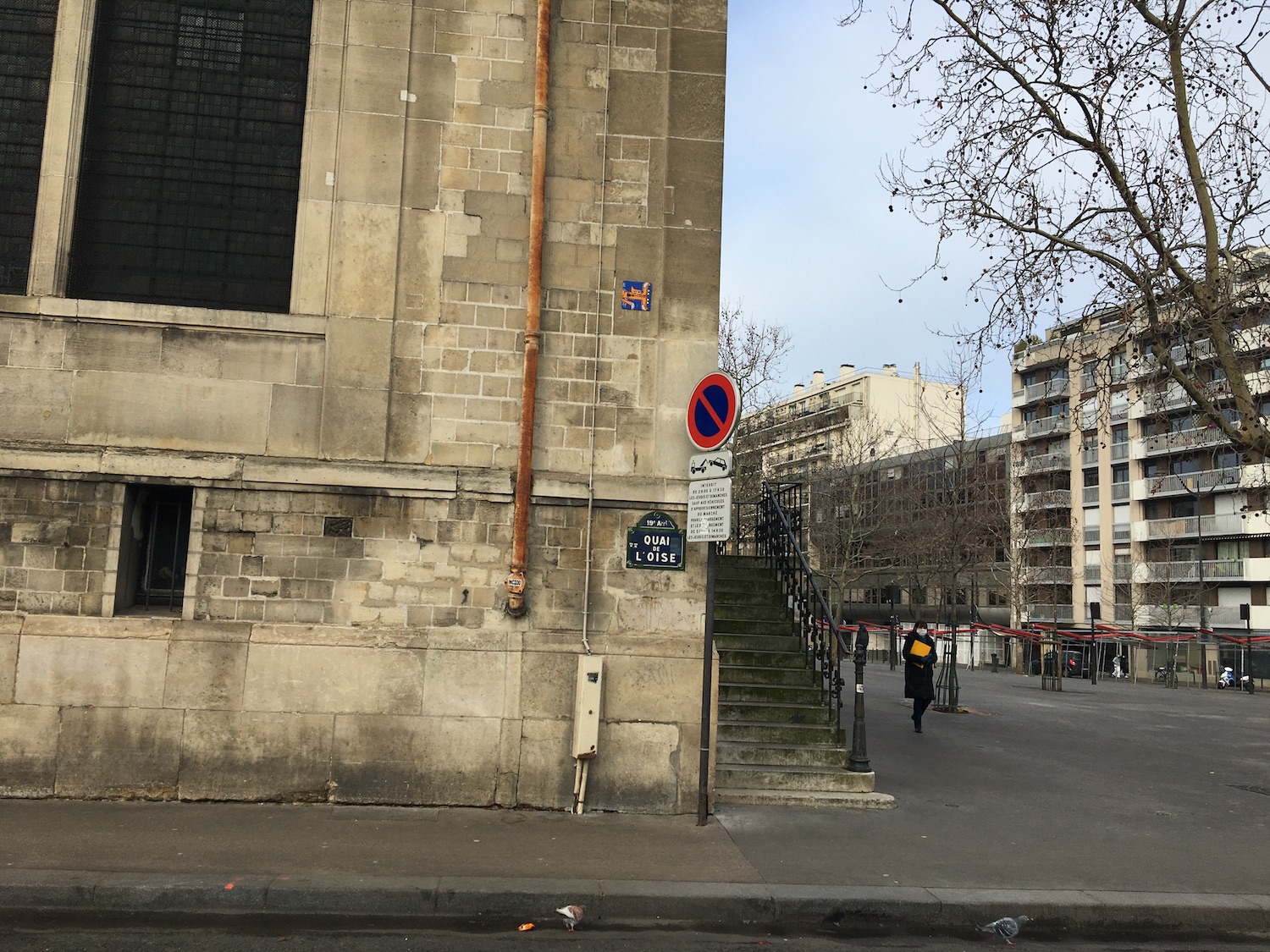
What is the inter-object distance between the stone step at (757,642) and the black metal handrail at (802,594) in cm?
15

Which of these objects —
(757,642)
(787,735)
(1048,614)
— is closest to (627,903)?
(787,735)

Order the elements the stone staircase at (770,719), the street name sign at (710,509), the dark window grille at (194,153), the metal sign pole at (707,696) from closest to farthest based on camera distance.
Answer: the street name sign at (710,509) < the metal sign pole at (707,696) < the dark window grille at (194,153) < the stone staircase at (770,719)

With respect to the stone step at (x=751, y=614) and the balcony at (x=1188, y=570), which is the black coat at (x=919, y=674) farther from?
the balcony at (x=1188, y=570)

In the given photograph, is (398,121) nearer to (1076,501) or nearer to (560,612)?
(560,612)

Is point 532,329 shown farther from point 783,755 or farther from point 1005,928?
point 1005,928

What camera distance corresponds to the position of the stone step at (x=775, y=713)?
414 inches

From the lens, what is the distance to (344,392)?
859 cm

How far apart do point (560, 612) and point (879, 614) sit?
6612 cm

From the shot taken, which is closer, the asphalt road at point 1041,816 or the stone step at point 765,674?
the asphalt road at point 1041,816

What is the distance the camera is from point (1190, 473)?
54156 millimetres

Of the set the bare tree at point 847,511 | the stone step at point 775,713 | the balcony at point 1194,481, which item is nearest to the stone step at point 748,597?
the stone step at point 775,713

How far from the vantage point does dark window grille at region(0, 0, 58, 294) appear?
8.81 metres

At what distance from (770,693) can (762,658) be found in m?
0.66

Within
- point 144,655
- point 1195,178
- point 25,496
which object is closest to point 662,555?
A: point 144,655
